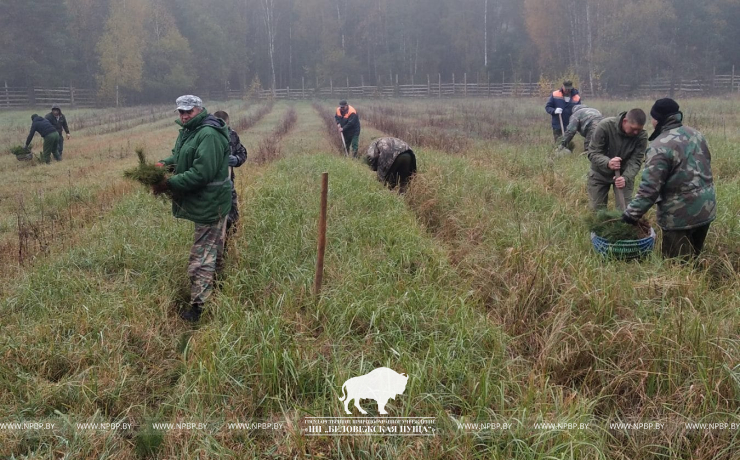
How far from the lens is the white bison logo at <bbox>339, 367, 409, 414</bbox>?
2457 millimetres

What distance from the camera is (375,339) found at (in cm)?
315

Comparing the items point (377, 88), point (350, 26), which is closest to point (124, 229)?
point (377, 88)

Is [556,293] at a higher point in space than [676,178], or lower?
lower

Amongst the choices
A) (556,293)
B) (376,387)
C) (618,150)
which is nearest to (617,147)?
(618,150)

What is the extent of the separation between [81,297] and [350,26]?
62.2 meters

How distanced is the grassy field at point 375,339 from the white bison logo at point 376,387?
0.06m

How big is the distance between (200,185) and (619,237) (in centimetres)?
371

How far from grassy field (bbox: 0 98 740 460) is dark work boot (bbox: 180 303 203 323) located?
13cm

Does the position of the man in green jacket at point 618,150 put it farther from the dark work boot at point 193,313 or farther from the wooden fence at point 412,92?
the wooden fence at point 412,92

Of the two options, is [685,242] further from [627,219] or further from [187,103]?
[187,103]

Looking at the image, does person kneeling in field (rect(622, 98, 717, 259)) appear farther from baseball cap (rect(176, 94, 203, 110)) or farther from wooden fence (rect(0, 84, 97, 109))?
wooden fence (rect(0, 84, 97, 109))

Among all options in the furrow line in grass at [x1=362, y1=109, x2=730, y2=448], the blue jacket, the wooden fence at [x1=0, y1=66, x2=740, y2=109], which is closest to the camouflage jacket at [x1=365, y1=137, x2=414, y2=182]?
the furrow line in grass at [x1=362, y1=109, x2=730, y2=448]

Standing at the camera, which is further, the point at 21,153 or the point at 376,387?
the point at 21,153

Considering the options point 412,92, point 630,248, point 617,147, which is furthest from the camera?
point 412,92
